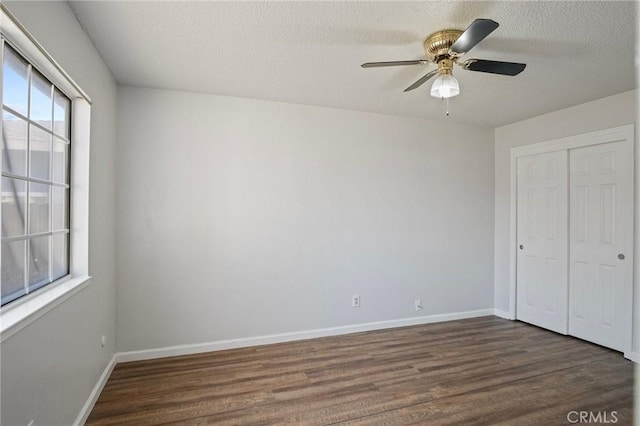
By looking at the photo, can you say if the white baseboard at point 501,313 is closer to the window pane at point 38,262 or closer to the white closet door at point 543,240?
the white closet door at point 543,240

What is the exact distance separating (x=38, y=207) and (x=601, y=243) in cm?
469

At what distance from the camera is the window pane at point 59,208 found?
6.11ft

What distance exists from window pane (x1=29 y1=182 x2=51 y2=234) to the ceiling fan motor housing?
2453 millimetres

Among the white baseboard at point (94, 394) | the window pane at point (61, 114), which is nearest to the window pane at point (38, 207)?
the window pane at point (61, 114)

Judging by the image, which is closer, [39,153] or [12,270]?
[12,270]

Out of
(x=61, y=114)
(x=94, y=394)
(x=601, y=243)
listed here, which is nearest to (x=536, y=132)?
(x=601, y=243)

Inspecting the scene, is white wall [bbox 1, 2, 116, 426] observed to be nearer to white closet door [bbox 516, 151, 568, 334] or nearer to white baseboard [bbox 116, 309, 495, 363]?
white baseboard [bbox 116, 309, 495, 363]

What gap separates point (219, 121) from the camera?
3.12 metres

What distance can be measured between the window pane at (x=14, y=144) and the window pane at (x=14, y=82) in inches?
2.5

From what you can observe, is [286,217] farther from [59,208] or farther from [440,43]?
[440,43]

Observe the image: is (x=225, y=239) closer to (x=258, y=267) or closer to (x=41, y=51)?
(x=258, y=267)

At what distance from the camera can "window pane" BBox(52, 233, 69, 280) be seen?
1890mm

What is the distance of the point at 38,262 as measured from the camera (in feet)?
5.51

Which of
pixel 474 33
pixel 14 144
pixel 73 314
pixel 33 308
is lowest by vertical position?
pixel 73 314
